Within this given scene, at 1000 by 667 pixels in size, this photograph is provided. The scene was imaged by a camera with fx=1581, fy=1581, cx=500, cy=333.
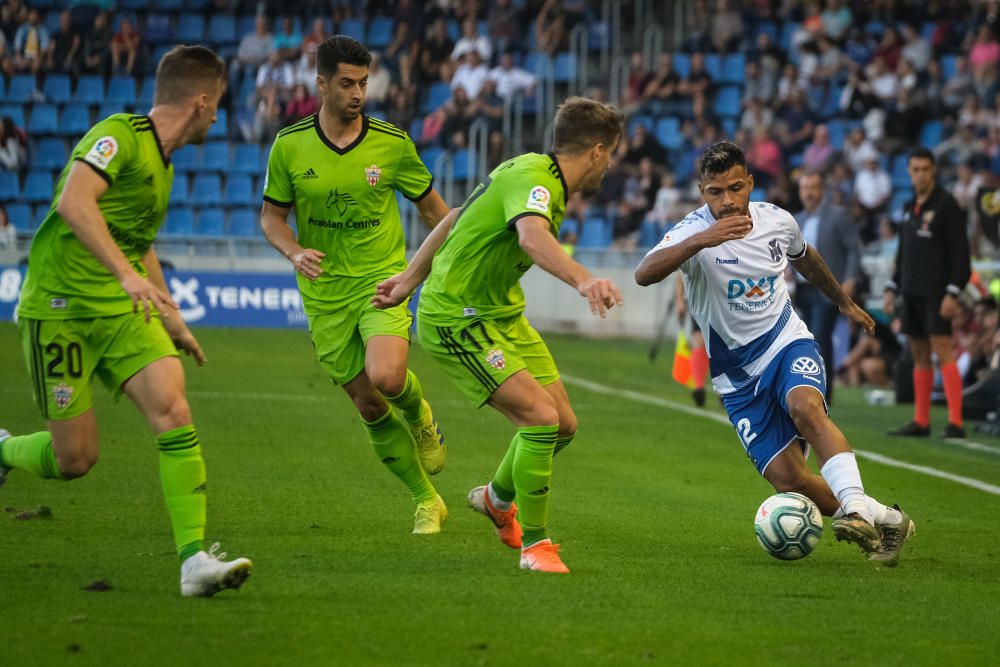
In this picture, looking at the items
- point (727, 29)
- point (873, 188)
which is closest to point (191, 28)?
point (727, 29)

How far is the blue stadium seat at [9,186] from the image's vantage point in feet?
89.0

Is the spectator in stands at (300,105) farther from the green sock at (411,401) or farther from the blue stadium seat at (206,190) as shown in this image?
the green sock at (411,401)

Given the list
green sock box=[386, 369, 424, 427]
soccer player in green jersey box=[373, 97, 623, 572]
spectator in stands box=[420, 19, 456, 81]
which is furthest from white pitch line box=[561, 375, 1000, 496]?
spectator in stands box=[420, 19, 456, 81]

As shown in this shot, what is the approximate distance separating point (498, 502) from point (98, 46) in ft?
76.0

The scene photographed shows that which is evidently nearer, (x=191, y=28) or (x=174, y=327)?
(x=174, y=327)

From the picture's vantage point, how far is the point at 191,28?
98.5 feet

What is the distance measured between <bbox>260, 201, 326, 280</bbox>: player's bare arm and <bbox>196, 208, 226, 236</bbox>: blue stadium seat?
748 inches

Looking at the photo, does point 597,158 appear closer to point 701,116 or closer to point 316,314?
point 316,314

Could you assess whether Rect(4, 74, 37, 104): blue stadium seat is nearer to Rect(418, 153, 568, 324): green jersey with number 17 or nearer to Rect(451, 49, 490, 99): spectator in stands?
Rect(451, 49, 490, 99): spectator in stands

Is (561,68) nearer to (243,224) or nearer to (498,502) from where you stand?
(243,224)

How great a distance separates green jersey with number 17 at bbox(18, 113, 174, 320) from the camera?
6.23 meters

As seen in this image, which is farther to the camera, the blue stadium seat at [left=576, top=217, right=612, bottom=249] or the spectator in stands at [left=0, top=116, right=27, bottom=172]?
the spectator in stands at [left=0, top=116, right=27, bottom=172]

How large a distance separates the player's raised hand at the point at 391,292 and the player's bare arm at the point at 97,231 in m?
1.42

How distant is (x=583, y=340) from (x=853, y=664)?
1843cm
